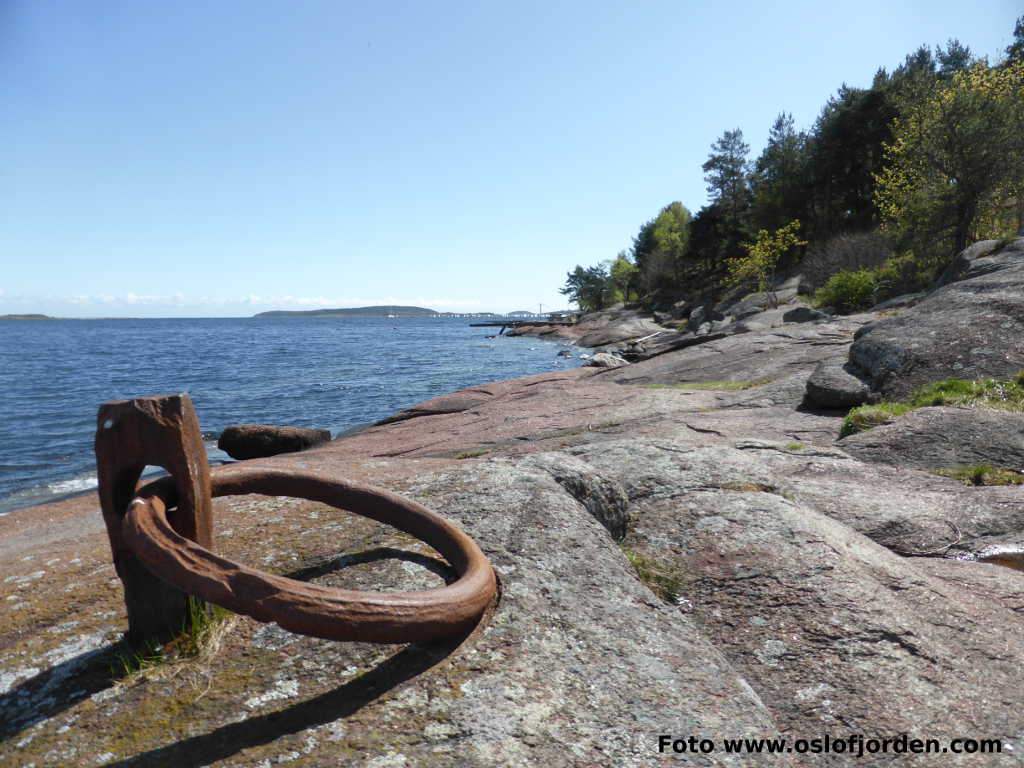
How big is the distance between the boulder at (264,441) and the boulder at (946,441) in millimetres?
15683

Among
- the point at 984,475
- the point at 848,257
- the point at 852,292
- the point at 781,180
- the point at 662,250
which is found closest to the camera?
the point at 984,475

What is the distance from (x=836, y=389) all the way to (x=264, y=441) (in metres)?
15.7

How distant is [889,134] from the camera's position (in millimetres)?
51719

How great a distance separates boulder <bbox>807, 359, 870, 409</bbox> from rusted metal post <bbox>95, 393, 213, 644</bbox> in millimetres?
10808

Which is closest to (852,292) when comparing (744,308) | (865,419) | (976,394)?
(744,308)

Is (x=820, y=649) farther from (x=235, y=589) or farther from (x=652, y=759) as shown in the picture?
(x=235, y=589)

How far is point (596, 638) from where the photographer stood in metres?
2.64

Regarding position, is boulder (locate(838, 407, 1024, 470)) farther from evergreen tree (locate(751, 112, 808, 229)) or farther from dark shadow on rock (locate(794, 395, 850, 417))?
evergreen tree (locate(751, 112, 808, 229))

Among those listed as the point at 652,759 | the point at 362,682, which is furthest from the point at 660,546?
the point at 362,682

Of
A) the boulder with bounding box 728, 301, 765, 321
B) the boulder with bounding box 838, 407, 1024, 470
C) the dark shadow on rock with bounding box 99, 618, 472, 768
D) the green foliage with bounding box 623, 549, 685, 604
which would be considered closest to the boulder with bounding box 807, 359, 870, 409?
the boulder with bounding box 838, 407, 1024, 470

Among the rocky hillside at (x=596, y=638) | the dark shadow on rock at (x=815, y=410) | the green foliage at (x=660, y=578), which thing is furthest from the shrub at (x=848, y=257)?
the green foliage at (x=660, y=578)

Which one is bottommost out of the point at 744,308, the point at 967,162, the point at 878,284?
the point at 744,308

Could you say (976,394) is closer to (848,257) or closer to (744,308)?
(848,257)

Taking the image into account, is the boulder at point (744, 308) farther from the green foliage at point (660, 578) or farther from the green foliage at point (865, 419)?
the green foliage at point (660, 578)
